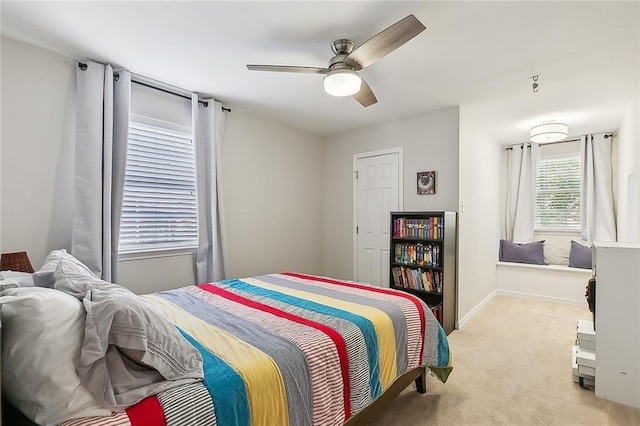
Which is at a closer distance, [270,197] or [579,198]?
[270,197]

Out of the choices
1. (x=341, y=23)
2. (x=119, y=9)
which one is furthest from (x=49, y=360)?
(x=341, y=23)

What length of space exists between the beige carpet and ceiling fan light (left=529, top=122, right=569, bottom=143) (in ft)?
7.60

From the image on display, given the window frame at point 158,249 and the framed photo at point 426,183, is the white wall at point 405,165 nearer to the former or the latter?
the framed photo at point 426,183

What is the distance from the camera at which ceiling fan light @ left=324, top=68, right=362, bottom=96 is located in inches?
80.4

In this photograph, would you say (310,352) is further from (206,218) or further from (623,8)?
(623,8)

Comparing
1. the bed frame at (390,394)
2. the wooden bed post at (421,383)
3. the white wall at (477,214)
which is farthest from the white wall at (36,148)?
the white wall at (477,214)

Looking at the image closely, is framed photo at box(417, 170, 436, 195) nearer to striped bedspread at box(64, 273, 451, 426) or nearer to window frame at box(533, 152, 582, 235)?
striped bedspread at box(64, 273, 451, 426)

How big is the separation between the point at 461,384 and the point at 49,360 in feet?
8.36

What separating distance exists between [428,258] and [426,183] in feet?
2.99

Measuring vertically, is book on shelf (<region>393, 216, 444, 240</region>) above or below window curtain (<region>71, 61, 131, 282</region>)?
below

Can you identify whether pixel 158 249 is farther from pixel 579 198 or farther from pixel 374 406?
pixel 579 198

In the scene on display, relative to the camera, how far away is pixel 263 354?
4.36ft

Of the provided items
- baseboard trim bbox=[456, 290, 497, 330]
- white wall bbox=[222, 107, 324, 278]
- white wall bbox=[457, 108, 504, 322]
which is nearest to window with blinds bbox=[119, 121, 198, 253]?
white wall bbox=[222, 107, 324, 278]

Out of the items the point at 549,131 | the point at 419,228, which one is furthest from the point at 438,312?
the point at 549,131
